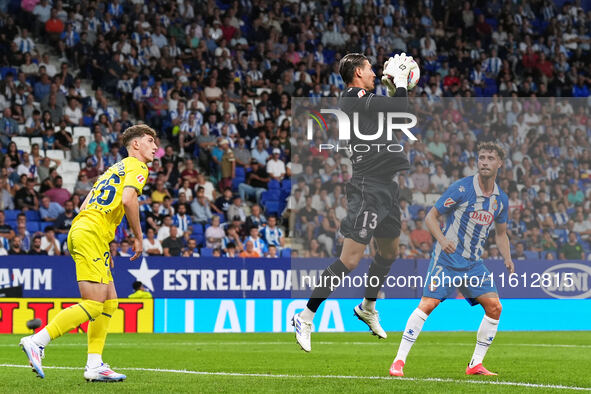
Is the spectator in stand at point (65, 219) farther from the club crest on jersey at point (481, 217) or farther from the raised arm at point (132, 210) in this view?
the club crest on jersey at point (481, 217)

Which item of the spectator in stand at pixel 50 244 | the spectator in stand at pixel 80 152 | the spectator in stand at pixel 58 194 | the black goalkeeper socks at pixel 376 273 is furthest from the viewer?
the spectator in stand at pixel 80 152

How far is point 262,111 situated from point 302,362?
13480mm

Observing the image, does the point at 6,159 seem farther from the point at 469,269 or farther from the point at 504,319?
the point at 469,269

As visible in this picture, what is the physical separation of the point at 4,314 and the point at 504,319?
9939 mm

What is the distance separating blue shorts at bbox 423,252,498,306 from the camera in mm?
10312

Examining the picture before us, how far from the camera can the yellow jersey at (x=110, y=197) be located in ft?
31.1

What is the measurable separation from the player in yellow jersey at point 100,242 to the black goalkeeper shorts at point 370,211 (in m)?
1.98

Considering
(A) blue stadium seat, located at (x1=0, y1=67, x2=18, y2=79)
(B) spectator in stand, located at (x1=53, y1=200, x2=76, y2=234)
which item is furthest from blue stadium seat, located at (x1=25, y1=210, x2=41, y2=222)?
(A) blue stadium seat, located at (x1=0, y1=67, x2=18, y2=79)

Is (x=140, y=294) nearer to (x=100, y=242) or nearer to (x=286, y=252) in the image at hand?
(x=286, y=252)

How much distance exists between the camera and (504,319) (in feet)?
69.9

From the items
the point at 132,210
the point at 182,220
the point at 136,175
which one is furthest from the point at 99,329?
the point at 182,220

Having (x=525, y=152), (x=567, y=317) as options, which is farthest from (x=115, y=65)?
(x=567, y=317)

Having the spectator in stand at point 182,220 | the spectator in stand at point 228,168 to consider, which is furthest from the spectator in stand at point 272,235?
the spectator in stand at point 228,168

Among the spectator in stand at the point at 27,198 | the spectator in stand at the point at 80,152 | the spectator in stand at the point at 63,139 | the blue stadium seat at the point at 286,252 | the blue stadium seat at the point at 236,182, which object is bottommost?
the blue stadium seat at the point at 286,252
